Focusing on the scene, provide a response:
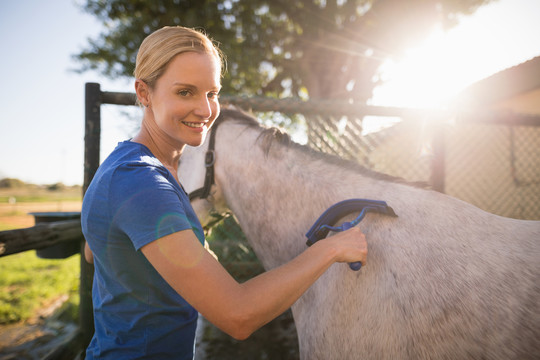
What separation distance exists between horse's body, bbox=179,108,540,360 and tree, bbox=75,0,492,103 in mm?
7592

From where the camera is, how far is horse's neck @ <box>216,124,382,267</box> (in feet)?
4.79

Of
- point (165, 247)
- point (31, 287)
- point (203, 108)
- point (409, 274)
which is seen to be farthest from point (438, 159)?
point (31, 287)

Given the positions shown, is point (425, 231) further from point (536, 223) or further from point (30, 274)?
point (30, 274)

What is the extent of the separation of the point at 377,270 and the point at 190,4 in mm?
9428

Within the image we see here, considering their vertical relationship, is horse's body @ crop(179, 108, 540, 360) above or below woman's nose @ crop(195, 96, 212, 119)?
below

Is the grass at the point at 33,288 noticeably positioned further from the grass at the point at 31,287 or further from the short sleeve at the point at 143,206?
the short sleeve at the point at 143,206

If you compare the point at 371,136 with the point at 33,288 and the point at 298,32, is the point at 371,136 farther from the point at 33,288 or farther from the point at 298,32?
the point at 298,32

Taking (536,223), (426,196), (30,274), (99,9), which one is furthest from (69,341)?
(99,9)

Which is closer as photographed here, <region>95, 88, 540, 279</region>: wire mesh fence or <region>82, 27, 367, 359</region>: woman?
<region>82, 27, 367, 359</region>: woman

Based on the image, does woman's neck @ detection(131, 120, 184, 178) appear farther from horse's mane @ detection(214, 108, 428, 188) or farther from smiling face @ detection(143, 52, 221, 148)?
horse's mane @ detection(214, 108, 428, 188)

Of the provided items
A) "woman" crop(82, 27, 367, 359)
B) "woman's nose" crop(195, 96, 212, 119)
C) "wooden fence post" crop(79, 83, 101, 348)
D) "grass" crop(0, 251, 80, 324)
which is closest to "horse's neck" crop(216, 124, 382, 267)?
"woman" crop(82, 27, 367, 359)

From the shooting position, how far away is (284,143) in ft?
5.53

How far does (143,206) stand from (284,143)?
1.10 meters

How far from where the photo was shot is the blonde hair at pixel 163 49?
3.49 ft
